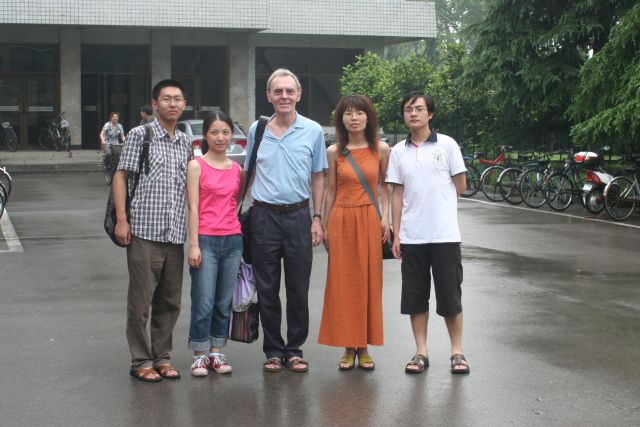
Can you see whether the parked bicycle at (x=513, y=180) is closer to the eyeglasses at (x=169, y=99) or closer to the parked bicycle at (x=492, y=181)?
the parked bicycle at (x=492, y=181)

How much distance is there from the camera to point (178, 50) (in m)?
36.4

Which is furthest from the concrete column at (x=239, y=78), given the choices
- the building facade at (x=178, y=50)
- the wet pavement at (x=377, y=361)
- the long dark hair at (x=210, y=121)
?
the long dark hair at (x=210, y=121)

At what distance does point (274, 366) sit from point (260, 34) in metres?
31.0

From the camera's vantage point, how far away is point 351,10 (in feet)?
121

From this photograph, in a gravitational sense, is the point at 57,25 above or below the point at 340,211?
above

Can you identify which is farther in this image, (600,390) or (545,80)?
(545,80)

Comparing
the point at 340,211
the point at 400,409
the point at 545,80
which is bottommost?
the point at 400,409

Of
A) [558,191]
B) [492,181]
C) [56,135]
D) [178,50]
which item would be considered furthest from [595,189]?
[178,50]

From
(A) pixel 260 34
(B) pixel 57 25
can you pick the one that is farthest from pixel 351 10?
(B) pixel 57 25

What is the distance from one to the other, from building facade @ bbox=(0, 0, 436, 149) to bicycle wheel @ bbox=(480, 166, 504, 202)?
14637mm

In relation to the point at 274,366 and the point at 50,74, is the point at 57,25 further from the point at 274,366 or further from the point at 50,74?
the point at 274,366

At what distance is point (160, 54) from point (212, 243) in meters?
29.9

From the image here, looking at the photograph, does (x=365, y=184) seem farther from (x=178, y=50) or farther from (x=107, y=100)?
(x=178, y=50)

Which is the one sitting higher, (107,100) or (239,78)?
(239,78)
